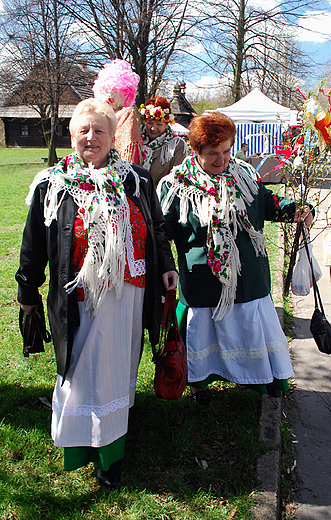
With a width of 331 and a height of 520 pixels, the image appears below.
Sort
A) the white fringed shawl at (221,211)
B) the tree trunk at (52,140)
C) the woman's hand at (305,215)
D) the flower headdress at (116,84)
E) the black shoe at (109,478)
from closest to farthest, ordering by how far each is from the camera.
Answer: the black shoe at (109,478)
the white fringed shawl at (221,211)
the woman's hand at (305,215)
the flower headdress at (116,84)
the tree trunk at (52,140)

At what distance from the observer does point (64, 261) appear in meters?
2.07

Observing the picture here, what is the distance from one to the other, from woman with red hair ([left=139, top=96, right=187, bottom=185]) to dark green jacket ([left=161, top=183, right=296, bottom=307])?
1102 millimetres

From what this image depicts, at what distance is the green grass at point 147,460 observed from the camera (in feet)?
7.12

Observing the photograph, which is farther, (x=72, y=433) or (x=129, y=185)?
(x=129, y=185)

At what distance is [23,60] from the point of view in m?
16.7

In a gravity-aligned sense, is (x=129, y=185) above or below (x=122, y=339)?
above

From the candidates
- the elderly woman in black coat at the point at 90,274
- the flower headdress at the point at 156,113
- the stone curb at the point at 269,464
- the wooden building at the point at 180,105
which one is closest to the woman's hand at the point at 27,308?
the elderly woman in black coat at the point at 90,274

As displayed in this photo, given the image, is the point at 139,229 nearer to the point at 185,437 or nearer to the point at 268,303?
the point at 268,303

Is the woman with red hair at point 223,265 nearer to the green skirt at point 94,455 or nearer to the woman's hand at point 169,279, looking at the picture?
the woman's hand at point 169,279

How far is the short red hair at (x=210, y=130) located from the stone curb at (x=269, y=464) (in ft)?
5.74

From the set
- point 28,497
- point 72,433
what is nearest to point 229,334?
point 72,433

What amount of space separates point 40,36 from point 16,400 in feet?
55.4

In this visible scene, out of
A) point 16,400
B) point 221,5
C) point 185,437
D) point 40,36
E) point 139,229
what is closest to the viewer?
point 139,229

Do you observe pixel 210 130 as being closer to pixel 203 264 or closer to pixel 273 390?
pixel 203 264
